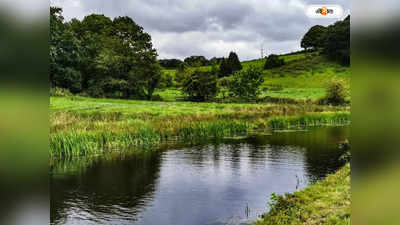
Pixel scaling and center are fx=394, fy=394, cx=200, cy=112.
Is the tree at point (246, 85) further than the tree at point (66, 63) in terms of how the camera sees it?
Yes

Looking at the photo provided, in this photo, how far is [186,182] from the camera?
45.6 ft

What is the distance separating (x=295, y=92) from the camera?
6019 cm

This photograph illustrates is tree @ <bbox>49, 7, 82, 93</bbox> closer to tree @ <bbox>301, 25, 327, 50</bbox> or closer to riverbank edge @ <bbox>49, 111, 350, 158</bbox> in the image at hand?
riverbank edge @ <bbox>49, 111, 350, 158</bbox>

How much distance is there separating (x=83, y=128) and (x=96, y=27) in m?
45.0

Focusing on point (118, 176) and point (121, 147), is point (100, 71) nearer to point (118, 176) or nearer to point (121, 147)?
point (121, 147)

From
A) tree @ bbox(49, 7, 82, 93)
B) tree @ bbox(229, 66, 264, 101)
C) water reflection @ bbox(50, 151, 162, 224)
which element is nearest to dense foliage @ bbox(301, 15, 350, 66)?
tree @ bbox(229, 66, 264, 101)

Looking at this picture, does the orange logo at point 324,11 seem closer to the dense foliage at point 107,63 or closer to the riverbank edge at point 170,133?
the riverbank edge at point 170,133

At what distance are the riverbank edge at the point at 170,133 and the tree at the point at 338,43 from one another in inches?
1749

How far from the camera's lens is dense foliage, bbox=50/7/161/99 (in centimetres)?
4709

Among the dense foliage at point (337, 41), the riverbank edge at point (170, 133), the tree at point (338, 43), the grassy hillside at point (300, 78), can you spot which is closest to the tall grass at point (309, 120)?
the riverbank edge at point (170, 133)

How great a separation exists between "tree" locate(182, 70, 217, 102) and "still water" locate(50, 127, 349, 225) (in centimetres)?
3446

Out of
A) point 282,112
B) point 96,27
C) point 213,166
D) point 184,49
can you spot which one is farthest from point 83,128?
point 184,49

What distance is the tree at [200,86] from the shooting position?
183 ft

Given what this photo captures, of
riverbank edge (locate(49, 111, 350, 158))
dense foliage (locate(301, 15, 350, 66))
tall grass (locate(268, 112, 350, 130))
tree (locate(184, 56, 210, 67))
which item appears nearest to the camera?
riverbank edge (locate(49, 111, 350, 158))
